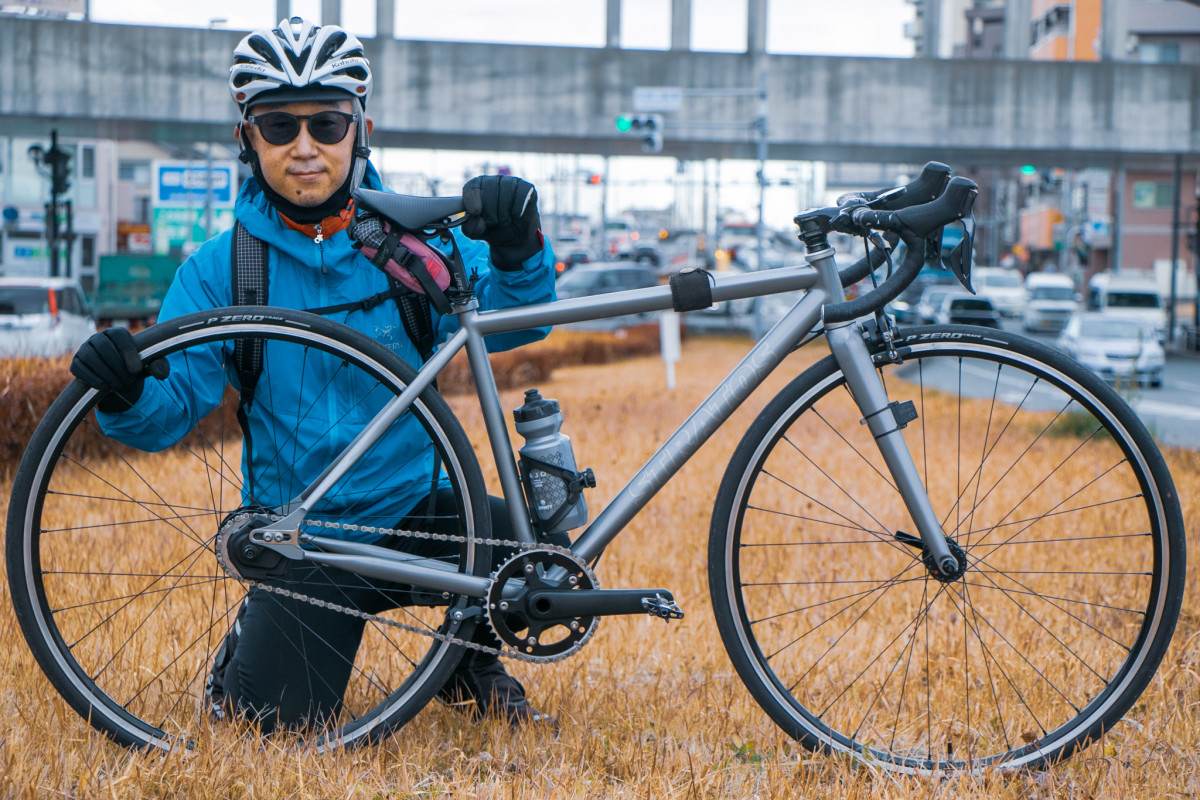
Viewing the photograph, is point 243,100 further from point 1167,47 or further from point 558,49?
point 1167,47

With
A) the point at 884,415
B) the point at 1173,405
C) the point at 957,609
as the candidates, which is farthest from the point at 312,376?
the point at 1173,405

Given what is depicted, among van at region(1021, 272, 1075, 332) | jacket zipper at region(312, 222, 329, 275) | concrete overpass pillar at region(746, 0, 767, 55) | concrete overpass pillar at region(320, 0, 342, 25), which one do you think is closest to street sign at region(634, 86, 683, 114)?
concrete overpass pillar at region(746, 0, 767, 55)

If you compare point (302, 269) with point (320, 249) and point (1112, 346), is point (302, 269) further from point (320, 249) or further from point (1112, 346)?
point (1112, 346)

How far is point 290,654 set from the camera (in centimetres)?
276

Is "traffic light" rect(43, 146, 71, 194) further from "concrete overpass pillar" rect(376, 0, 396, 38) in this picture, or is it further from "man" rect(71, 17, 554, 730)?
"man" rect(71, 17, 554, 730)

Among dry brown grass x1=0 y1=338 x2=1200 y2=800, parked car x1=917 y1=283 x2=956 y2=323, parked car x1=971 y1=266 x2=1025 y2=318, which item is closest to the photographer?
dry brown grass x1=0 y1=338 x2=1200 y2=800

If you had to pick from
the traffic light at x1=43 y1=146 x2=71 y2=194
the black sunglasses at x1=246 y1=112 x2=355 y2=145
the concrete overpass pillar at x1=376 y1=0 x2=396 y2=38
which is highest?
the concrete overpass pillar at x1=376 y1=0 x2=396 y2=38

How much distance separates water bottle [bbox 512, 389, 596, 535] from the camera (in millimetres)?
2604

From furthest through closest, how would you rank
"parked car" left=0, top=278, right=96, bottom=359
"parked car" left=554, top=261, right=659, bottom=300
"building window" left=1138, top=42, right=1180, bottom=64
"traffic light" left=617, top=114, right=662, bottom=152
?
"building window" left=1138, top=42, right=1180, bottom=64 < "parked car" left=554, top=261, right=659, bottom=300 < "traffic light" left=617, top=114, right=662, bottom=152 < "parked car" left=0, top=278, right=96, bottom=359

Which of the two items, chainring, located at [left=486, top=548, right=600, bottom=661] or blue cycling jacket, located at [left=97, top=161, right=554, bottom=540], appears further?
blue cycling jacket, located at [left=97, top=161, right=554, bottom=540]

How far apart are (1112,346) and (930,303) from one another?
699 inches

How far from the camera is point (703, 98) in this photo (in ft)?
76.8

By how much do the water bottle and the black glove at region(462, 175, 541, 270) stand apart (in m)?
0.32

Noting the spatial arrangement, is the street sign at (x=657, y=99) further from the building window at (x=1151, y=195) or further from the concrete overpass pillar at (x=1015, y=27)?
the building window at (x=1151, y=195)
